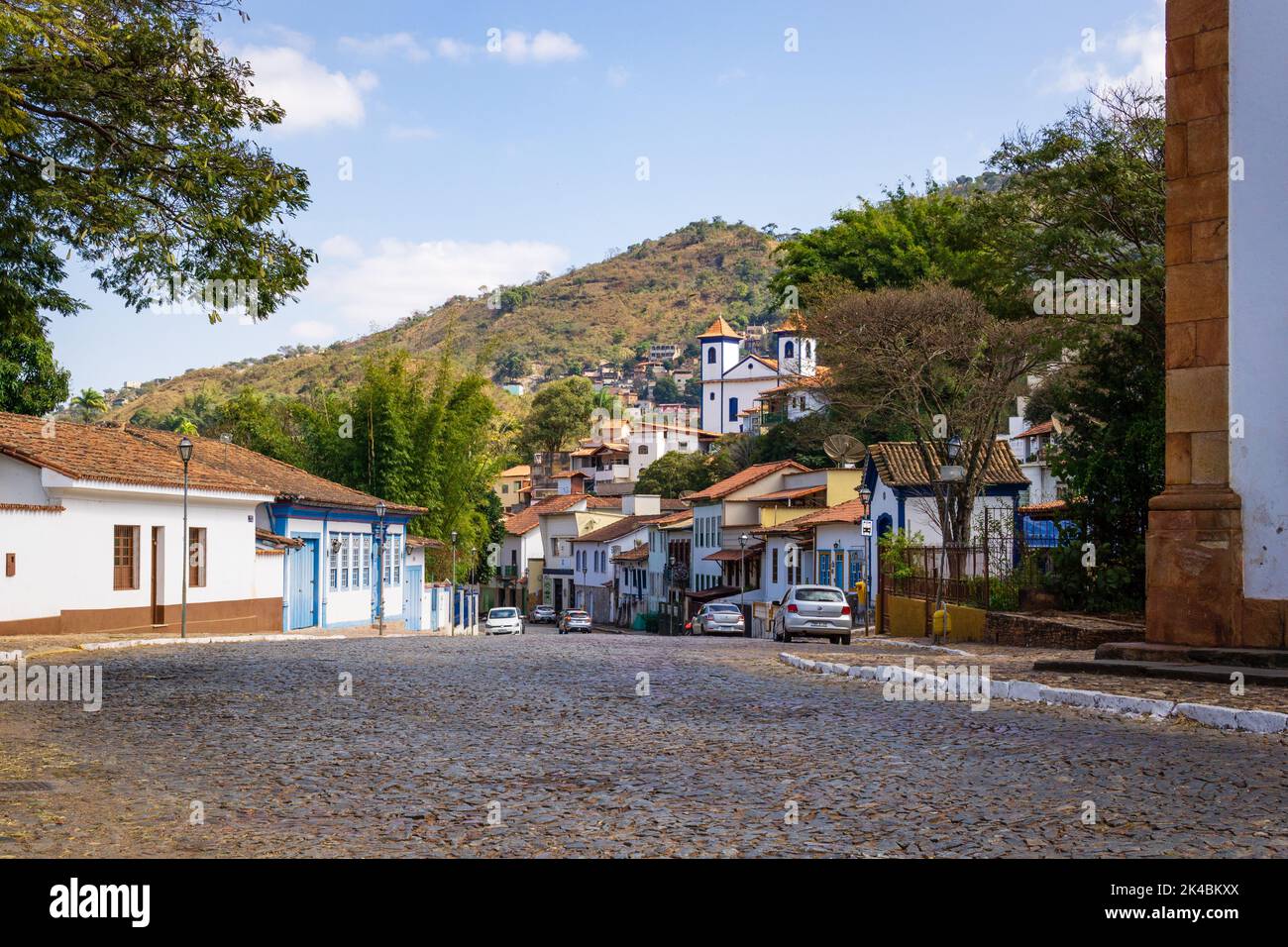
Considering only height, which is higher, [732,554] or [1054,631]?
[1054,631]

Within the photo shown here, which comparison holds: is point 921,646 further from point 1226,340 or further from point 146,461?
point 146,461

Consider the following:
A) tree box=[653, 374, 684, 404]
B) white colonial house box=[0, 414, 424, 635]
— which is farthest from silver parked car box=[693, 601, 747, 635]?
tree box=[653, 374, 684, 404]

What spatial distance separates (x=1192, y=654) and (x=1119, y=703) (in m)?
2.70

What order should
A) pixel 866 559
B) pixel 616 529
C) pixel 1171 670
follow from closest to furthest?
1. pixel 1171 670
2. pixel 866 559
3. pixel 616 529

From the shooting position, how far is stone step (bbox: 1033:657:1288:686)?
43.9 feet

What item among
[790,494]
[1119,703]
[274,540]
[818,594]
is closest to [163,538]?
[274,540]

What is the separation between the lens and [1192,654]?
569 inches

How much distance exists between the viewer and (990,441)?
35.7 m

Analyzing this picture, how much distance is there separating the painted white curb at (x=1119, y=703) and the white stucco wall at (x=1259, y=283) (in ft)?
9.61

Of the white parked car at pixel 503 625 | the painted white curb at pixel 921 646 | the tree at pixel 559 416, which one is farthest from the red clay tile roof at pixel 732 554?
the tree at pixel 559 416

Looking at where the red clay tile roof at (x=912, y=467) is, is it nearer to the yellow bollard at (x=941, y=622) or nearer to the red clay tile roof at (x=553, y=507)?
the yellow bollard at (x=941, y=622)

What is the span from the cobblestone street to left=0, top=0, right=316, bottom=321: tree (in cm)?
492

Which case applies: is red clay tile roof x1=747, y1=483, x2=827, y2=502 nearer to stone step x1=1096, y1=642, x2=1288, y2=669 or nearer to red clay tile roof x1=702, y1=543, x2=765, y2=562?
red clay tile roof x1=702, y1=543, x2=765, y2=562

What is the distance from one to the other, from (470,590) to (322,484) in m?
30.6
